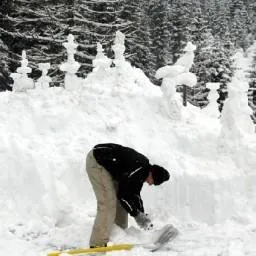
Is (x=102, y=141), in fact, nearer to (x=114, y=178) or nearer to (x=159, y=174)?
(x=114, y=178)

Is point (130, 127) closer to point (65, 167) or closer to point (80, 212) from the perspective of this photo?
point (65, 167)

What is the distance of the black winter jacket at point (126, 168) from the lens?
20.4ft

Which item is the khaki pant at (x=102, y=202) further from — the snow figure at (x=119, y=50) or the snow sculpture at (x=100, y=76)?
the snow figure at (x=119, y=50)

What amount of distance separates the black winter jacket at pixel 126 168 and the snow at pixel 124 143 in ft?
1.79

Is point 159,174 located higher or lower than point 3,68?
lower

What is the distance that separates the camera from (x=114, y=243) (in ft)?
21.1

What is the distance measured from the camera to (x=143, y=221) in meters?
6.67

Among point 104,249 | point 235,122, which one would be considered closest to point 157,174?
point 104,249

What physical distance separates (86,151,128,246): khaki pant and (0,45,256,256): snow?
33cm

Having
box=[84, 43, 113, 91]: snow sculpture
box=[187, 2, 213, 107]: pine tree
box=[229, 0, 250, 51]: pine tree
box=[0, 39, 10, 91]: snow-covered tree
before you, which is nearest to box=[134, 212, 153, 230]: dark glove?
box=[84, 43, 113, 91]: snow sculpture

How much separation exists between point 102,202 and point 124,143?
120 inches

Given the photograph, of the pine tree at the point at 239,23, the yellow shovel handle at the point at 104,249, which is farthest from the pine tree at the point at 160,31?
the yellow shovel handle at the point at 104,249

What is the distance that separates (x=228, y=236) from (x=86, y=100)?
504 centimetres

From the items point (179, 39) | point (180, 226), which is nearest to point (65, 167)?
point (180, 226)
